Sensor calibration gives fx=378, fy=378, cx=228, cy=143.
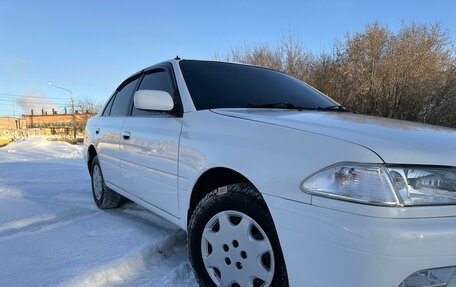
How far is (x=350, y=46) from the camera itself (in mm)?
17062

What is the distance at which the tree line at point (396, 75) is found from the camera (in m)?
15.5

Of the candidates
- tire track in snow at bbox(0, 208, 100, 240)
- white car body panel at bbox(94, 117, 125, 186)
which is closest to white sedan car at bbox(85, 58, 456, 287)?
white car body panel at bbox(94, 117, 125, 186)

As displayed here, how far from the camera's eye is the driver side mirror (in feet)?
8.95

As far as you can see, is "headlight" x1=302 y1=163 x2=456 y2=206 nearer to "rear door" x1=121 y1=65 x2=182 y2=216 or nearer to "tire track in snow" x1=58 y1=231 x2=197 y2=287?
"rear door" x1=121 y1=65 x2=182 y2=216

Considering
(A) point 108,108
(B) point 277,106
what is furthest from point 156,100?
(A) point 108,108

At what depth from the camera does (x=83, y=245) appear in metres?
3.13

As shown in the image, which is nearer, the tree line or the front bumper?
the front bumper

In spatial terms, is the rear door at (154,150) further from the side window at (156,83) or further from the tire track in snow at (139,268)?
the tire track in snow at (139,268)

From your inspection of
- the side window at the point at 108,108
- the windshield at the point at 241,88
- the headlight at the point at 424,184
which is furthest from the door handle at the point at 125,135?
the headlight at the point at 424,184

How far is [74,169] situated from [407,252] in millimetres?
7418

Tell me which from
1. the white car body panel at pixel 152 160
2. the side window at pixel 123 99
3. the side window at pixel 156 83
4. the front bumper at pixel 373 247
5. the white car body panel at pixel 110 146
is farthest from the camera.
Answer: the side window at pixel 123 99

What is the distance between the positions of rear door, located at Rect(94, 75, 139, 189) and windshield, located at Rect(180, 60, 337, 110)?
1.12 meters

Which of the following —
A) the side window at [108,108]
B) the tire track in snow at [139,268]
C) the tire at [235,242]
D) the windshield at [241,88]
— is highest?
the windshield at [241,88]

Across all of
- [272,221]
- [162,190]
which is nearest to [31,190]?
[162,190]
